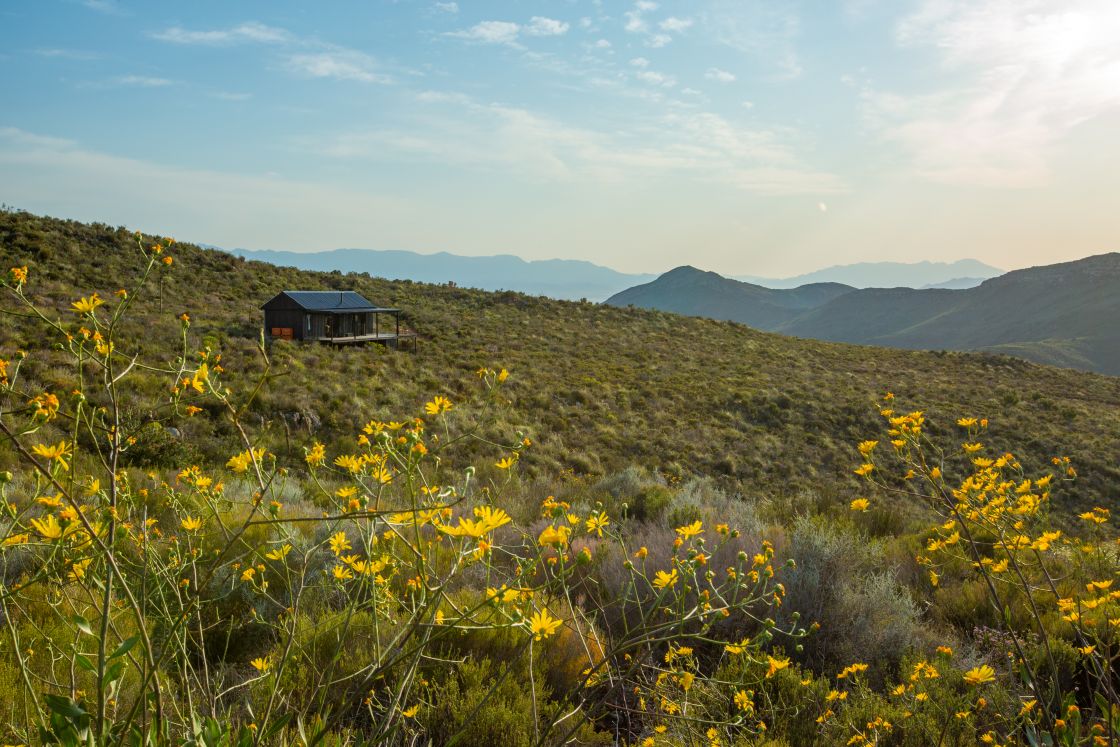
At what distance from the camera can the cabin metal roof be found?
2284 centimetres

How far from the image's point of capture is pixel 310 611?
4020mm

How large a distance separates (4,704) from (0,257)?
26.7 m

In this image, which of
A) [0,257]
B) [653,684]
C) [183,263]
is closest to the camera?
[653,684]

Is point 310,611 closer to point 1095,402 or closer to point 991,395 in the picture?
point 991,395

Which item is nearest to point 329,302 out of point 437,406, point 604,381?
point 604,381

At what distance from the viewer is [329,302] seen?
2370 cm

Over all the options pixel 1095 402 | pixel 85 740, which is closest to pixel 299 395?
pixel 85 740

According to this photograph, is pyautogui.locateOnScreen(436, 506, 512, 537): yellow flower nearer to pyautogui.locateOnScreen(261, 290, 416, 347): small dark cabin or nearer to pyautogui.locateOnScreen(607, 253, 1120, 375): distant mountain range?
pyautogui.locateOnScreen(261, 290, 416, 347): small dark cabin

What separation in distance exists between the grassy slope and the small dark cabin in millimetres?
866

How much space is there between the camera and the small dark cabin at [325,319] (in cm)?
2273

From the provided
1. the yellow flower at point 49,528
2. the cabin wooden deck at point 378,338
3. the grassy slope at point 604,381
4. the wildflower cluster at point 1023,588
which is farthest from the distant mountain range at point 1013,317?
the yellow flower at point 49,528

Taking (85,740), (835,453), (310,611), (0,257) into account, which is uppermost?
(0,257)

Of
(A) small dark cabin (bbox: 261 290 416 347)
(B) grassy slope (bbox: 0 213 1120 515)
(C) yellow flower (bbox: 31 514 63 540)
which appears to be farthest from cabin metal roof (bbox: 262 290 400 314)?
(C) yellow flower (bbox: 31 514 63 540)

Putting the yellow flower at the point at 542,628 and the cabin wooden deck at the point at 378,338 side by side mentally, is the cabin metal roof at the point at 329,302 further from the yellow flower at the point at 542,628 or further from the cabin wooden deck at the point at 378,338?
the yellow flower at the point at 542,628
